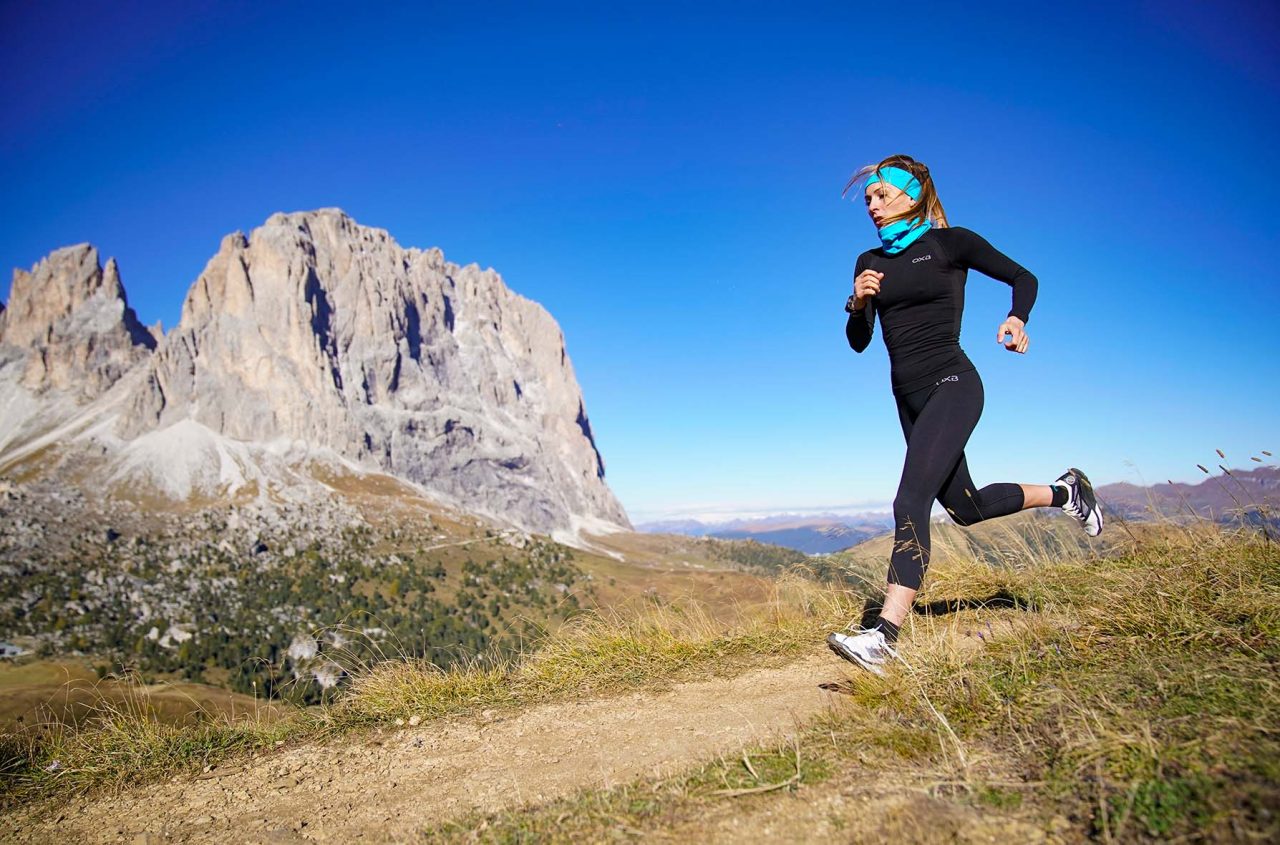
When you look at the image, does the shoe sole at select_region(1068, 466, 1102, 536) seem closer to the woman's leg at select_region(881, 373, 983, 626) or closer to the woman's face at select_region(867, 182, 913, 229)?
the woman's leg at select_region(881, 373, 983, 626)

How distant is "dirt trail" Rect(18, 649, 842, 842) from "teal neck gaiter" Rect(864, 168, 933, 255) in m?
3.04

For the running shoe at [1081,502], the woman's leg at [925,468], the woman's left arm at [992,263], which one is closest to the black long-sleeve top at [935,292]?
the woman's left arm at [992,263]

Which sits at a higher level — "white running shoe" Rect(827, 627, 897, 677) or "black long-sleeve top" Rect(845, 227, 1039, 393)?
"black long-sleeve top" Rect(845, 227, 1039, 393)

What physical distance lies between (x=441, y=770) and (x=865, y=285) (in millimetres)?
4066

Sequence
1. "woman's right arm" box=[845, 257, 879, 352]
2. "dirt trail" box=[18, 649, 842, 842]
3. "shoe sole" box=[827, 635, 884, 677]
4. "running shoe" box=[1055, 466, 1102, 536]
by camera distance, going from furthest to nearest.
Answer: "running shoe" box=[1055, 466, 1102, 536] → "woman's right arm" box=[845, 257, 879, 352] → "shoe sole" box=[827, 635, 884, 677] → "dirt trail" box=[18, 649, 842, 842]

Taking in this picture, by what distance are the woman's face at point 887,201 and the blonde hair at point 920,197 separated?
0.03 metres

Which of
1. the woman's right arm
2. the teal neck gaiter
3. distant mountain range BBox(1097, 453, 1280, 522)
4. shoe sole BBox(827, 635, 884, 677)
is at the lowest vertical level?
shoe sole BBox(827, 635, 884, 677)

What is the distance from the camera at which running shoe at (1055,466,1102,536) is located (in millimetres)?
4957

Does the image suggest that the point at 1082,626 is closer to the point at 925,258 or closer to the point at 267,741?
the point at 925,258

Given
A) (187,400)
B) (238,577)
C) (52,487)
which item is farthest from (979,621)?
(187,400)

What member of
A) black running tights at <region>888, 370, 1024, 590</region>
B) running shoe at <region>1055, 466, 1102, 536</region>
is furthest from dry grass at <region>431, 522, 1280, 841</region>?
running shoe at <region>1055, 466, 1102, 536</region>

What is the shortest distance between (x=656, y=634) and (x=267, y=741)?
2878 mm

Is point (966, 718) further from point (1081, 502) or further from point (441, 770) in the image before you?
point (1081, 502)

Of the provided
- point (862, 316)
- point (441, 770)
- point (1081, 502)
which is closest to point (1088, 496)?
point (1081, 502)
